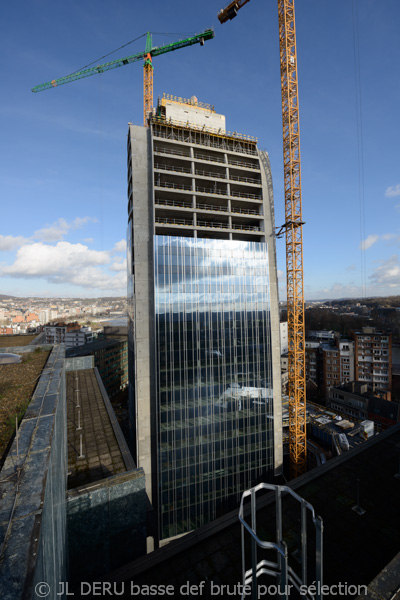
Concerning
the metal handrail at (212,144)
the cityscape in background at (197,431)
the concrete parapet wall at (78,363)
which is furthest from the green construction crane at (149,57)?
the concrete parapet wall at (78,363)

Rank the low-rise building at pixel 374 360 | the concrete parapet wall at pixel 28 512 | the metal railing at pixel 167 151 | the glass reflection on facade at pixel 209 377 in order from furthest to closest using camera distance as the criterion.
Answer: the low-rise building at pixel 374 360 → the metal railing at pixel 167 151 → the glass reflection on facade at pixel 209 377 → the concrete parapet wall at pixel 28 512

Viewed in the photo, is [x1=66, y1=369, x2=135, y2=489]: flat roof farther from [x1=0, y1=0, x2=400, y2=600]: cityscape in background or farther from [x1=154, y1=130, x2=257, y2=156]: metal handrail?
[x1=154, y1=130, x2=257, y2=156]: metal handrail

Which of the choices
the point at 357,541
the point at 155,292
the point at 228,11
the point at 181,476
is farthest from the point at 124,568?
the point at 228,11

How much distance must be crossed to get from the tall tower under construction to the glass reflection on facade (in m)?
0.13

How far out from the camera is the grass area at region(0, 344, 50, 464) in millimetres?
8205

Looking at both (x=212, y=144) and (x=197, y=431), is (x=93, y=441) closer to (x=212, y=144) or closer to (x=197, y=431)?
(x=197, y=431)

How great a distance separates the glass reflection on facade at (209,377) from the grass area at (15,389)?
1361cm

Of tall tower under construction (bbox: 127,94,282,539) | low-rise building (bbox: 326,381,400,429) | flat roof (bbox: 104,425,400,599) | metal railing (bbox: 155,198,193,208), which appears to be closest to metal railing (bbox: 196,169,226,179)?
tall tower under construction (bbox: 127,94,282,539)

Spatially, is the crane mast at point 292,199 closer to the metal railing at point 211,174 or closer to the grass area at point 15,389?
the metal railing at point 211,174

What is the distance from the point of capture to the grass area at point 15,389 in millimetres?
8205

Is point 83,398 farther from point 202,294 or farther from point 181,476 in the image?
point 202,294

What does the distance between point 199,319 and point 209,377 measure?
734 centimetres

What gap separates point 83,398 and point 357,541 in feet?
72.1

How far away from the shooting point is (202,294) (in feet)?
101
